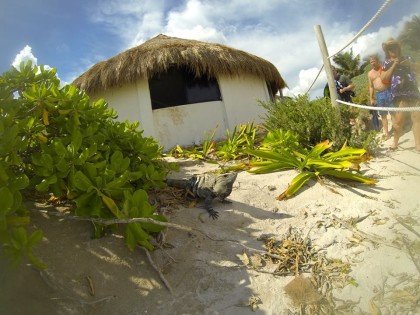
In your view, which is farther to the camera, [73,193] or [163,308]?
[73,193]

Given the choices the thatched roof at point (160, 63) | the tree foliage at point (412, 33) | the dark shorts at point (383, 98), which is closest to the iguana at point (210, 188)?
the tree foliage at point (412, 33)

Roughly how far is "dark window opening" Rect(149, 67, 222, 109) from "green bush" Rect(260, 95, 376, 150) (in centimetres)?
305

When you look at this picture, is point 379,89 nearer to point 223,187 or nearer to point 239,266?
point 223,187

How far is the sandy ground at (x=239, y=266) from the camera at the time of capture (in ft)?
5.21

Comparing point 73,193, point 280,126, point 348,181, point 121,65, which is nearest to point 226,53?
point 121,65

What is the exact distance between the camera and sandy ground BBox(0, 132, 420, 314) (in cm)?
159

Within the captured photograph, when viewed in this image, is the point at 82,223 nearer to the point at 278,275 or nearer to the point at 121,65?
the point at 278,275

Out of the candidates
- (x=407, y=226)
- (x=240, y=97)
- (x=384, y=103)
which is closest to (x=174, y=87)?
(x=240, y=97)

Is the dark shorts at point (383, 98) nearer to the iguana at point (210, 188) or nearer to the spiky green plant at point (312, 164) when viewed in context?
the spiky green plant at point (312, 164)

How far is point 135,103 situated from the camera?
6965 millimetres

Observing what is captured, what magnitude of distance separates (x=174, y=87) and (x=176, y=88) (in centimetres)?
5

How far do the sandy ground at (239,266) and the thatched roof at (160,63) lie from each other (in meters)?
4.66

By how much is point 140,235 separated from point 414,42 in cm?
206

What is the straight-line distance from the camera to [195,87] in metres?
7.13
